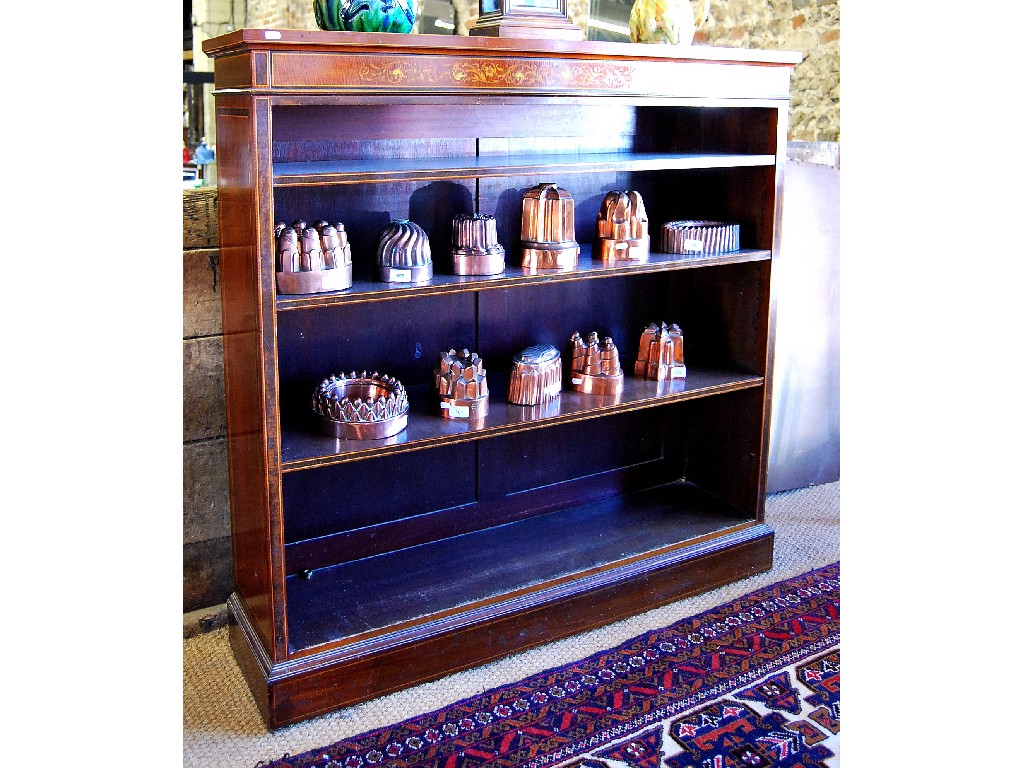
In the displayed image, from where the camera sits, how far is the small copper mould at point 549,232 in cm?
257

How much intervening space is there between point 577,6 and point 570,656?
415 centimetres

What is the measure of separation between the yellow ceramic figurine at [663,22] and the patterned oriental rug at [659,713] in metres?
1.68

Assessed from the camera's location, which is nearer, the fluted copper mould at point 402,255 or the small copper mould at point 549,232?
the fluted copper mould at point 402,255

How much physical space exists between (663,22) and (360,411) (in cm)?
138

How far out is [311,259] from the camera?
7.20 feet

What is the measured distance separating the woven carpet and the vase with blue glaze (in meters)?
1.65

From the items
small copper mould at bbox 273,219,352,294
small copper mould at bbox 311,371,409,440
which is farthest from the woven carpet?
small copper mould at bbox 273,219,352,294

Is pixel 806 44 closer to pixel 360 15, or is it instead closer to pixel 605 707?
pixel 360 15

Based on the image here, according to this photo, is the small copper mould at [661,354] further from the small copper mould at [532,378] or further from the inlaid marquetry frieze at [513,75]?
the inlaid marquetry frieze at [513,75]

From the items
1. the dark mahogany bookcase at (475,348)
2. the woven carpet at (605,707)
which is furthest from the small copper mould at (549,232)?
the woven carpet at (605,707)

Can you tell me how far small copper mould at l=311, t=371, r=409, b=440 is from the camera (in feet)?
7.73

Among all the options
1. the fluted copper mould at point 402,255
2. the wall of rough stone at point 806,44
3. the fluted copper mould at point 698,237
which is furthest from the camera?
the wall of rough stone at point 806,44

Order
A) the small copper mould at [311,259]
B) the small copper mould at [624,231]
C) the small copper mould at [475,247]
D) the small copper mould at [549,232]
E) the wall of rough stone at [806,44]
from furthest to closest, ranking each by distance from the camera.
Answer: the wall of rough stone at [806,44]
the small copper mould at [624,231]
the small copper mould at [549,232]
the small copper mould at [475,247]
the small copper mould at [311,259]

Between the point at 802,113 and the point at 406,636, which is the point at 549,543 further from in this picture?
the point at 802,113
